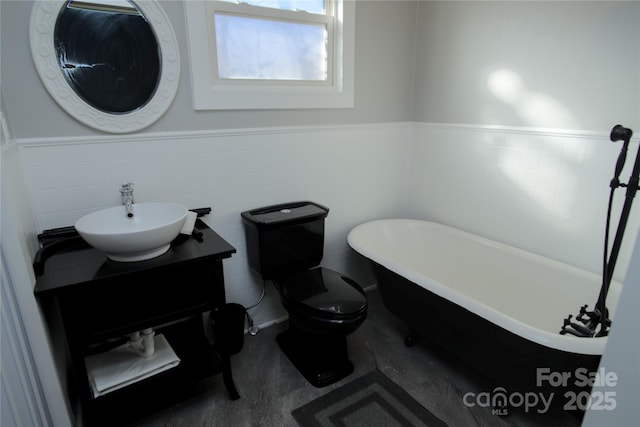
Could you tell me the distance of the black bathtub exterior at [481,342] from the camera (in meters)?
1.34

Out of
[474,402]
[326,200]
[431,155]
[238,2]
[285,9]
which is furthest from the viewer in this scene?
[431,155]

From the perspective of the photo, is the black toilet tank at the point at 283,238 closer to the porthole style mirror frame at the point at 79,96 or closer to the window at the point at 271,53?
the window at the point at 271,53

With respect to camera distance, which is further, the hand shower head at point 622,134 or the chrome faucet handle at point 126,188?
the chrome faucet handle at point 126,188

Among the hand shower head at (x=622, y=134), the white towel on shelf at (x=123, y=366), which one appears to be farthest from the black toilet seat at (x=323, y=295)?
the hand shower head at (x=622, y=134)

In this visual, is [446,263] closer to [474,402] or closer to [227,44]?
[474,402]

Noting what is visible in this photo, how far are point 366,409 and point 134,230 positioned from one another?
131cm

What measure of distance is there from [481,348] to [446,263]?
0.90 meters

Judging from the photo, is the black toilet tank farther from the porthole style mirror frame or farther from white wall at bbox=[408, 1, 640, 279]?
white wall at bbox=[408, 1, 640, 279]

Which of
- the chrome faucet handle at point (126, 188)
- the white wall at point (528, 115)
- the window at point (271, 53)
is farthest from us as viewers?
the window at point (271, 53)

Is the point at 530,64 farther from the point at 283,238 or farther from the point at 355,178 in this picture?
the point at 283,238

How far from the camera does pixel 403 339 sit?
224 centimetres

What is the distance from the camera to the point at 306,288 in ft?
6.30

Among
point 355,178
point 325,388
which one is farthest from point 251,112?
point 325,388

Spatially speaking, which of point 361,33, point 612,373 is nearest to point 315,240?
point 361,33
